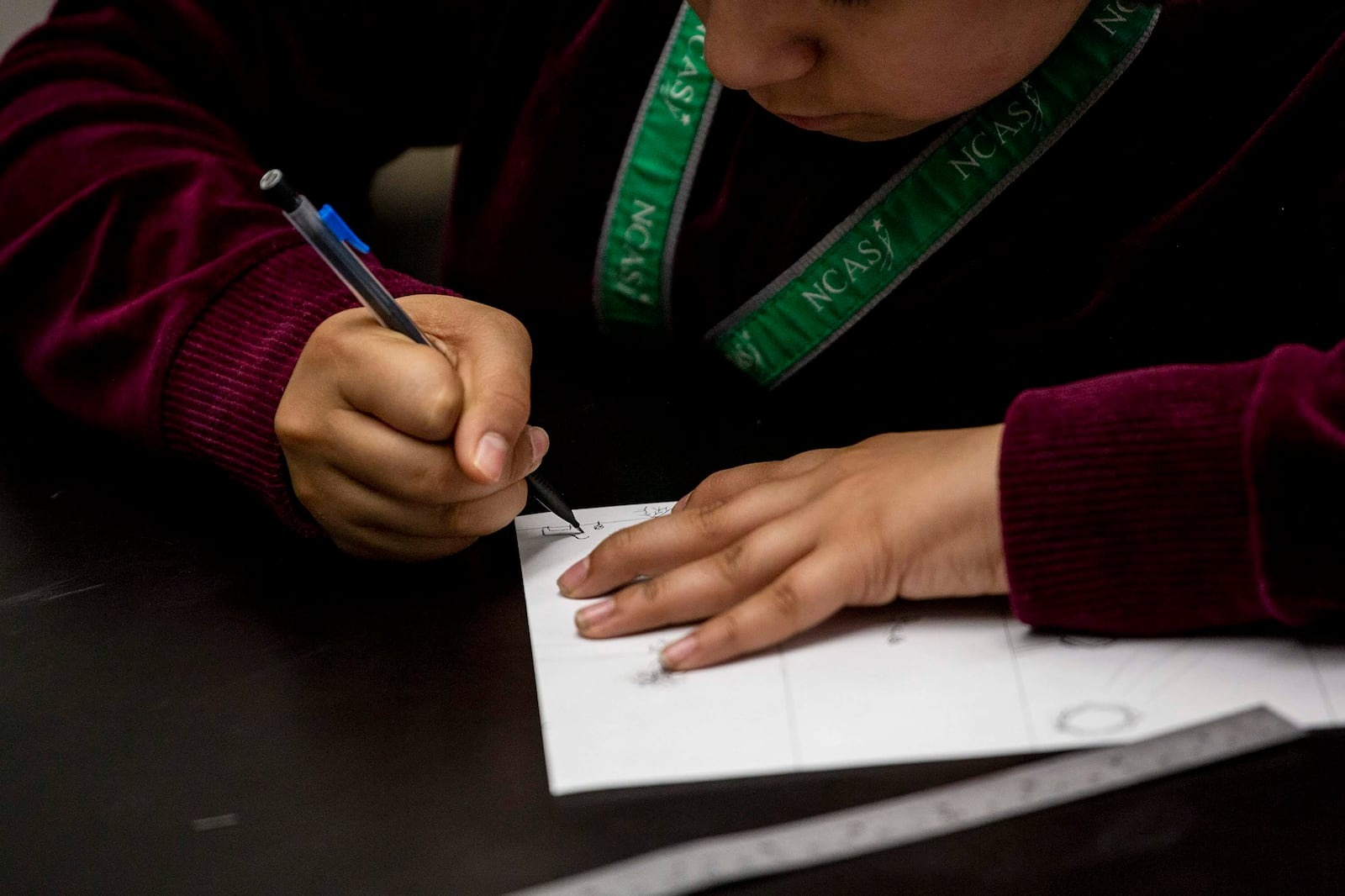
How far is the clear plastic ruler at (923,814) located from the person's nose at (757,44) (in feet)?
1.11

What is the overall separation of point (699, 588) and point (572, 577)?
69mm

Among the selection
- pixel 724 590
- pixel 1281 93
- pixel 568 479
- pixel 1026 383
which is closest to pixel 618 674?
pixel 724 590

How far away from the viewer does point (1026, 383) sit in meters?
0.79

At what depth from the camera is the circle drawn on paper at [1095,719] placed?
1.63ft

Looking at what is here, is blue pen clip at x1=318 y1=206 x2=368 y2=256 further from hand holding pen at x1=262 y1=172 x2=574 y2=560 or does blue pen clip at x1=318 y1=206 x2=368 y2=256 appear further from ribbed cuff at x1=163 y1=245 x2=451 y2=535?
ribbed cuff at x1=163 y1=245 x2=451 y2=535

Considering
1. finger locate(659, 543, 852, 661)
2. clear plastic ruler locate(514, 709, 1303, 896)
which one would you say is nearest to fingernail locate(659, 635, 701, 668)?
finger locate(659, 543, 852, 661)

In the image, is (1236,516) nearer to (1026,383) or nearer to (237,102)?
(1026,383)

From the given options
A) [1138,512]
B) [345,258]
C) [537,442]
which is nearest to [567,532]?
[537,442]

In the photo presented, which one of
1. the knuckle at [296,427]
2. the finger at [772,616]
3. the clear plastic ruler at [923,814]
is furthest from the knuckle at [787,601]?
the knuckle at [296,427]

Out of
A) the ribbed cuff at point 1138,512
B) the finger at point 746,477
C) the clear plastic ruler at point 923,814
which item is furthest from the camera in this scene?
the finger at point 746,477

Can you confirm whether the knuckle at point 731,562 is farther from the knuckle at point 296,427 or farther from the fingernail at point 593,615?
the knuckle at point 296,427

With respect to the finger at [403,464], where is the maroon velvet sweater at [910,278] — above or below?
above

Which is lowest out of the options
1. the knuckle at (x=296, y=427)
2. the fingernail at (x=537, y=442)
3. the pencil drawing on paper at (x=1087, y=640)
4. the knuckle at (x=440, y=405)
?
the knuckle at (x=296, y=427)

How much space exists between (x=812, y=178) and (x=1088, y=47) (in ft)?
0.58
